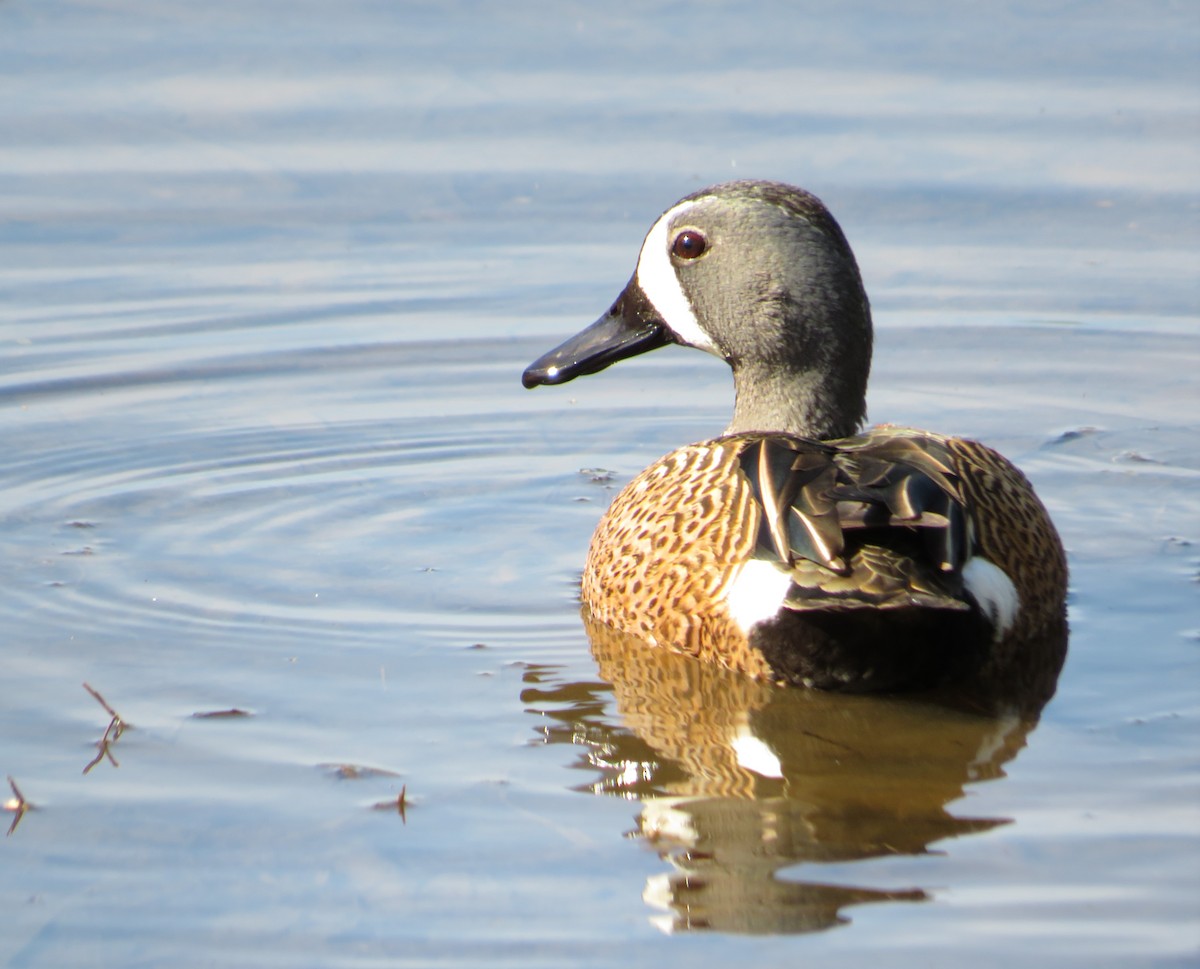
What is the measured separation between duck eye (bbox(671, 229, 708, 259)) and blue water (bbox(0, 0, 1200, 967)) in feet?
3.85

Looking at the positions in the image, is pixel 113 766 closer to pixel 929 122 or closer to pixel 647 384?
pixel 647 384

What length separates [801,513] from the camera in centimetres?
569

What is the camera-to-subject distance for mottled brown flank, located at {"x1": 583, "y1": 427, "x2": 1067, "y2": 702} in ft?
19.9

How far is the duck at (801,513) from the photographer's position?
5.62 m

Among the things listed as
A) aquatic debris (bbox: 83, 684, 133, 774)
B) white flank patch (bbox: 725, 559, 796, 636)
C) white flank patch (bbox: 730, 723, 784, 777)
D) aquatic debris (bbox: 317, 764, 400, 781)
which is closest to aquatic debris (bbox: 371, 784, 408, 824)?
aquatic debris (bbox: 317, 764, 400, 781)

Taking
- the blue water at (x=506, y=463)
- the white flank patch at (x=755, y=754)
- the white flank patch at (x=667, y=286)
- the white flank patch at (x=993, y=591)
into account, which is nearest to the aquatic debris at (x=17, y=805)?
the blue water at (x=506, y=463)

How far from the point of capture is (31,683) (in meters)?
6.00

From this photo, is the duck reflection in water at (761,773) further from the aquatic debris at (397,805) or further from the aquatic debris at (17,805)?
the aquatic debris at (17,805)

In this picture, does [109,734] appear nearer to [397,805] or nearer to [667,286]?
[397,805]

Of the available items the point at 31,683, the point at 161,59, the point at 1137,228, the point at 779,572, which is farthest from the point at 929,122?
the point at 31,683

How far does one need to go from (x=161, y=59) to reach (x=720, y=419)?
514cm

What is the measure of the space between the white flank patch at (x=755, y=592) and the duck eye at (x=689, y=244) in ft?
4.85

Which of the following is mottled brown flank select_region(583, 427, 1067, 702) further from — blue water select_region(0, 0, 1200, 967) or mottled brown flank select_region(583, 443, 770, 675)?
blue water select_region(0, 0, 1200, 967)

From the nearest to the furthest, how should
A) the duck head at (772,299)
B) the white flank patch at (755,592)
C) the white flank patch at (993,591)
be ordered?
the white flank patch at (755,592)
the white flank patch at (993,591)
the duck head at (772,299)
